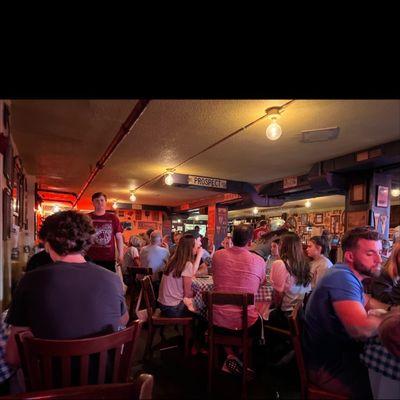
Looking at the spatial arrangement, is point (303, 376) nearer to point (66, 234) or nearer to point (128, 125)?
point (66, 234)

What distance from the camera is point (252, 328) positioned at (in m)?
3.02

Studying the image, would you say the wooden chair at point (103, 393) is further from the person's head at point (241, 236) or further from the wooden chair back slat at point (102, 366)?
the person's head at point (241, 236)

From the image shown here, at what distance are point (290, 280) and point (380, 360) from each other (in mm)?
1649

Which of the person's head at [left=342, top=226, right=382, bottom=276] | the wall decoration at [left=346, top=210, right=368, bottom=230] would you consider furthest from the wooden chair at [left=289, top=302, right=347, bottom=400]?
the wall decoration at [left=346, top=210, right=368, bottom=230]

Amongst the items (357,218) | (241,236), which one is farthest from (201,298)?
(357,218)

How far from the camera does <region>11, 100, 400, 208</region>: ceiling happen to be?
11.1 ft

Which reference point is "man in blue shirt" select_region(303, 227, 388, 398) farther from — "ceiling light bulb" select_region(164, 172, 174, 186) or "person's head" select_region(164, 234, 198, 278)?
"ceiling light bulb" select_region(164, 172, 174, 186)

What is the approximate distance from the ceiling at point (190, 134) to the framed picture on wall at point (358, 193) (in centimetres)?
78

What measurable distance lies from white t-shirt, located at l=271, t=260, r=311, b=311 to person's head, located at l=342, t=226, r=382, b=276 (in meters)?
1.39

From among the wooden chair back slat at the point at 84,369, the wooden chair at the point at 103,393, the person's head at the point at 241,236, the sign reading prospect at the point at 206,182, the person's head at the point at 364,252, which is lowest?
the wooden chair back slat at the point at 84,369

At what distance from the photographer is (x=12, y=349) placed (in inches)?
58.4

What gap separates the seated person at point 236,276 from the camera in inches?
117

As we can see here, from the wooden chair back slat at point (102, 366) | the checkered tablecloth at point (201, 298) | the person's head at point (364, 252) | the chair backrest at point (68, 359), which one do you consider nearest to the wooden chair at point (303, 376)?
the person's head at point (364, 252)
